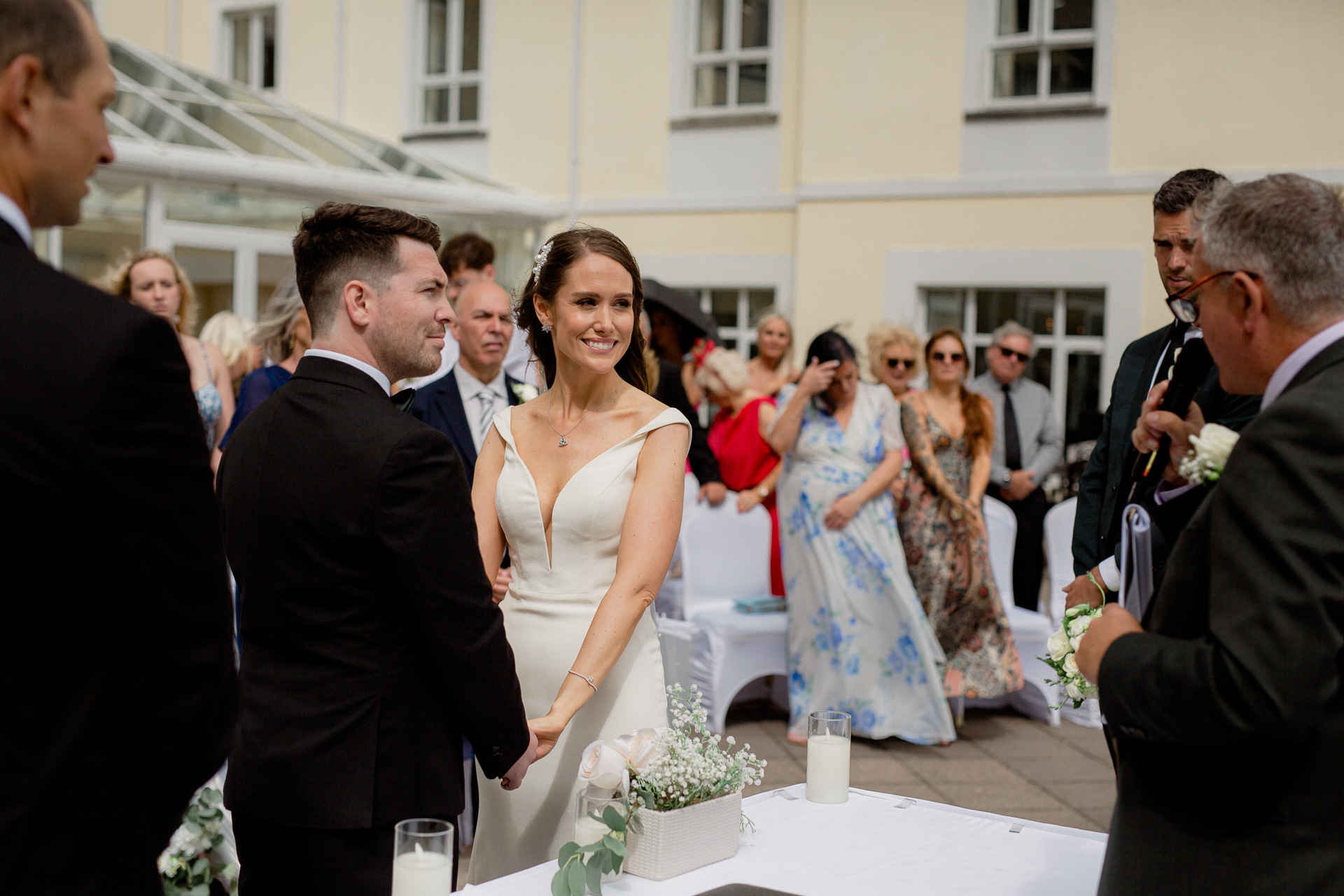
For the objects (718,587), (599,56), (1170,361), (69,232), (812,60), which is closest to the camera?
(1170,361)

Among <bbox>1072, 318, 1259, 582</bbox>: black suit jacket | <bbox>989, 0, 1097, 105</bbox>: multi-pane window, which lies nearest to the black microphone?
<bbox>1072, 318, 1259, 582</bbox>: black suit jacket

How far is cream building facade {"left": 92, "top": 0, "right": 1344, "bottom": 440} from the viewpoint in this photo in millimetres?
10047

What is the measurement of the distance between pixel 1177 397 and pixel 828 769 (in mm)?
1118

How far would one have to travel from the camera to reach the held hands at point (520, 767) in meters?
2.24

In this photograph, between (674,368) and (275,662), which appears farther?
(674,368)

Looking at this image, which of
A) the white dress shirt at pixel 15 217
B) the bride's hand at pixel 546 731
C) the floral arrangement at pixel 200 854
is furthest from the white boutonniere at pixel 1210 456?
the floral arrangement at pixel 200 854

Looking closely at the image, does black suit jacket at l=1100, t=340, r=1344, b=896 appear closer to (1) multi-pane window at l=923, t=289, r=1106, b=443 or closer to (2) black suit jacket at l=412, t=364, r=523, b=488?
(2) black suit jacket at l=412, t=364, r=523, b=488

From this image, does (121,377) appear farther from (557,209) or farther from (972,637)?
(557,209)

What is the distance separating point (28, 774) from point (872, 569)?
5.01 metres

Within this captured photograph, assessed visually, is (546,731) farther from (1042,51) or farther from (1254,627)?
(1042,51)

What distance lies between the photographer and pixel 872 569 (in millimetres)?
6012

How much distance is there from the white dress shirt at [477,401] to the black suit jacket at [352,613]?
2.17 meters

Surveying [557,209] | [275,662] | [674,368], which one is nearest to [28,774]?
[275,662]

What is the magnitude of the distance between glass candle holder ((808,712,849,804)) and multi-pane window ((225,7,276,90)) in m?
13.9
